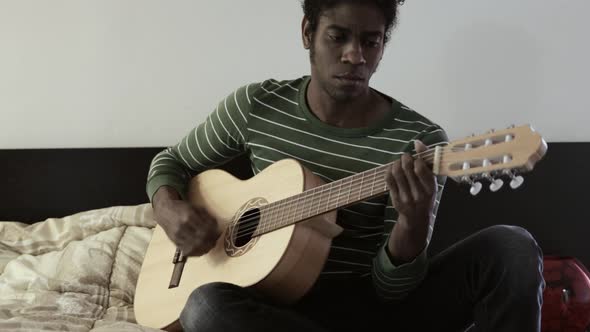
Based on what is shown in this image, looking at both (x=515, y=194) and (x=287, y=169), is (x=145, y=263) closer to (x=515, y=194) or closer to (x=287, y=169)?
(x=287, y=169)

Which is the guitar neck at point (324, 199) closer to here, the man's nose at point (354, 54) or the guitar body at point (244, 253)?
the guitar body at point (244, 253)

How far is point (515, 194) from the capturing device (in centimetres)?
187

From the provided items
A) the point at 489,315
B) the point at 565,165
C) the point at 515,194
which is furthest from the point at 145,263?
the point at 565,165

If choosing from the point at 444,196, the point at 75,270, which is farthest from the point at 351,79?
the point at 75,270

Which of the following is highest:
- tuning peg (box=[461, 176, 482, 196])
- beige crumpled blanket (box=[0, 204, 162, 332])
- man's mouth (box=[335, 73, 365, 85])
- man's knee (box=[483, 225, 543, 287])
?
man's mouth (box=[335, 73, 365, 85])

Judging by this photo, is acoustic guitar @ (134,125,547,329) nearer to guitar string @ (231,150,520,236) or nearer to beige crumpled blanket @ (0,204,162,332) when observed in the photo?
guitar string @ (231,150,520,236)

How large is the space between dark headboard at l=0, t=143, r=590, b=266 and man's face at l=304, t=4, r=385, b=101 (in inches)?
25.8

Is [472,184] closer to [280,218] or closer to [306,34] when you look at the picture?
[280,218]

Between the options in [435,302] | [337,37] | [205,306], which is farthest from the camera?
[337,37]

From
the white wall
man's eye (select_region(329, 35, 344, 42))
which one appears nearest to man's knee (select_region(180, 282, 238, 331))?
man's eye (select_region(329, 35, 344, 42))

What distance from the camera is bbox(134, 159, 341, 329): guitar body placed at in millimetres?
1156

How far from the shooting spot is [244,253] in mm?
1224

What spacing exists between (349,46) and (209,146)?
419 mm

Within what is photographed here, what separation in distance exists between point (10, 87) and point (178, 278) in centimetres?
103
